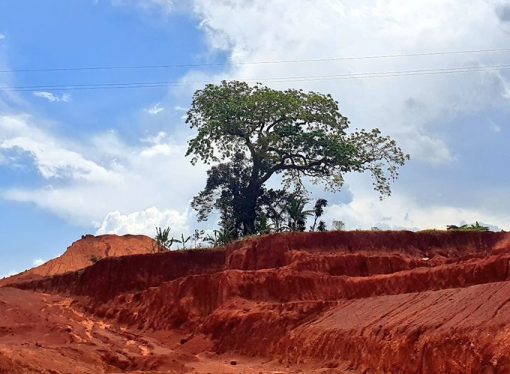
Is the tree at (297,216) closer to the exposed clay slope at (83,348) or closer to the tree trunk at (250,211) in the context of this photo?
the tree trunk at (250,211)

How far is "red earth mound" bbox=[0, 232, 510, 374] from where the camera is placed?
25062 millimetres

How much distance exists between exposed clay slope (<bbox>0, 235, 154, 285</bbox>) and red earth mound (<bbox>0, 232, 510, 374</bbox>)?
12515mm

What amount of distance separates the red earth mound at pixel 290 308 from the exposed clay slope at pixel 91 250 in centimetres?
1252

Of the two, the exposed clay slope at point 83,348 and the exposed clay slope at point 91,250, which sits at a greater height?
the exposed clay slope at point 91,250

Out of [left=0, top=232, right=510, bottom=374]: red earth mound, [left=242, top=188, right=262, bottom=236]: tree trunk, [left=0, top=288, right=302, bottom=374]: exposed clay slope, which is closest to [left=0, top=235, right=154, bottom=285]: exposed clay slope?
[left=0, top=232, right=510, bottom=374]: red earth mound

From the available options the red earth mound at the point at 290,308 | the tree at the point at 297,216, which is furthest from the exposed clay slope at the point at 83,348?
the tree at the point at 297,216

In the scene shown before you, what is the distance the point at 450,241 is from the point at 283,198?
14808 millimetres

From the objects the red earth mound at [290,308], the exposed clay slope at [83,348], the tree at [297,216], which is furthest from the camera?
the tree at [297,216]

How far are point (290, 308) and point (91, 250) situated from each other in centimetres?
3784

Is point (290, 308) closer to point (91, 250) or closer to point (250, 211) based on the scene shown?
point (250, 211)

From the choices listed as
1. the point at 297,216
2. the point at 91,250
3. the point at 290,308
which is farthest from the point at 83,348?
the point at 91,250

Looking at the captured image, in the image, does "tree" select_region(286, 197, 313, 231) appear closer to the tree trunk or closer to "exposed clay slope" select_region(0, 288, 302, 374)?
the tree trunk

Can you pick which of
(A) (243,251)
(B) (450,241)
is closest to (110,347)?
(A) (243,251)

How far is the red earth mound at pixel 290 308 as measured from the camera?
25.1 metres
